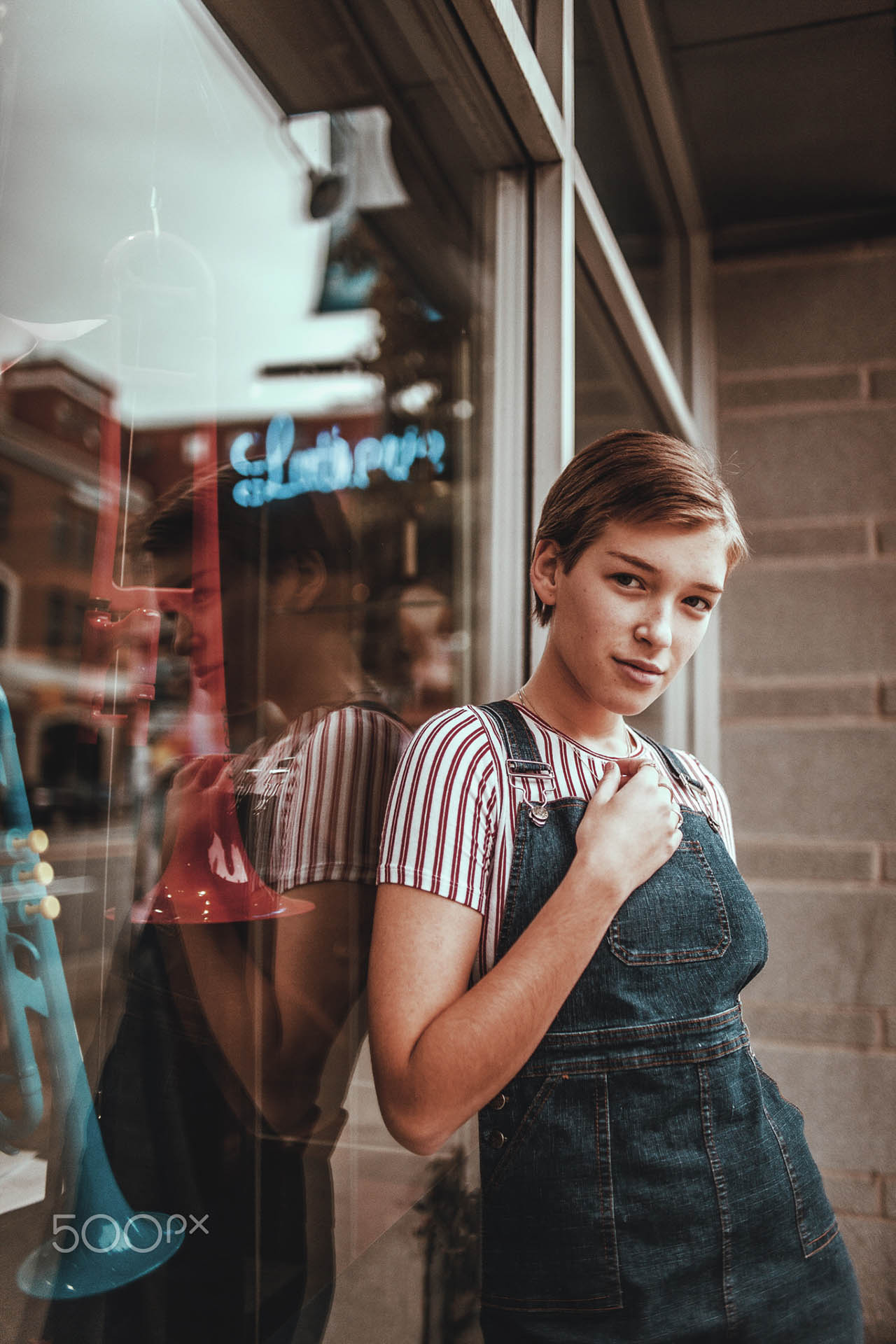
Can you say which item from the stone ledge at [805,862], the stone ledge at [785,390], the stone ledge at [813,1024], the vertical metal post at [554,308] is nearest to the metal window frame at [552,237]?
the vertical metal post at [554,308]

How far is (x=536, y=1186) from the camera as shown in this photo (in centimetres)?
85

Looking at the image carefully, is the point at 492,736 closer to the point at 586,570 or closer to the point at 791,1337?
the point at 586,570

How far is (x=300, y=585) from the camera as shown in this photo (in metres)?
1.26

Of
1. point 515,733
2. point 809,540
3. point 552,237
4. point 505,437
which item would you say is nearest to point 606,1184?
point 515,733

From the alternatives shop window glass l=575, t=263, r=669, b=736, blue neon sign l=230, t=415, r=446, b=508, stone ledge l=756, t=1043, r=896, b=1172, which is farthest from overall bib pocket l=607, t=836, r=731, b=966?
stone ledge l=756, t=1043, r=896, b=1172

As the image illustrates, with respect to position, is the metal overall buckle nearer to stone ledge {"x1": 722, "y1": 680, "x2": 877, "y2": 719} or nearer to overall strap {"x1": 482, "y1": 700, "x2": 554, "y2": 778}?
overall strap {"x1": 482, "y1": 700, "x2": 554, "y2": 778}

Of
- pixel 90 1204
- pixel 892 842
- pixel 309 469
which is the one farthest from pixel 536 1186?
pixel 892 842

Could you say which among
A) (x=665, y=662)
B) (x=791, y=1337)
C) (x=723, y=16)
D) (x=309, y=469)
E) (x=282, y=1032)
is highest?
(x=723, y=16)

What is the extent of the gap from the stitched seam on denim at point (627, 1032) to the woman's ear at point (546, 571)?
1.36 feet

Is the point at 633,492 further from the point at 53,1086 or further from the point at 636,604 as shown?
the point at 53,1086

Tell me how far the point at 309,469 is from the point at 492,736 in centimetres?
84

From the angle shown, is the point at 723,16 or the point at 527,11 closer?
the point at 527,11

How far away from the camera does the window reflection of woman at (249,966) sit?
34.6 inches

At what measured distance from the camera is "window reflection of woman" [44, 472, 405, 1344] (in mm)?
879
